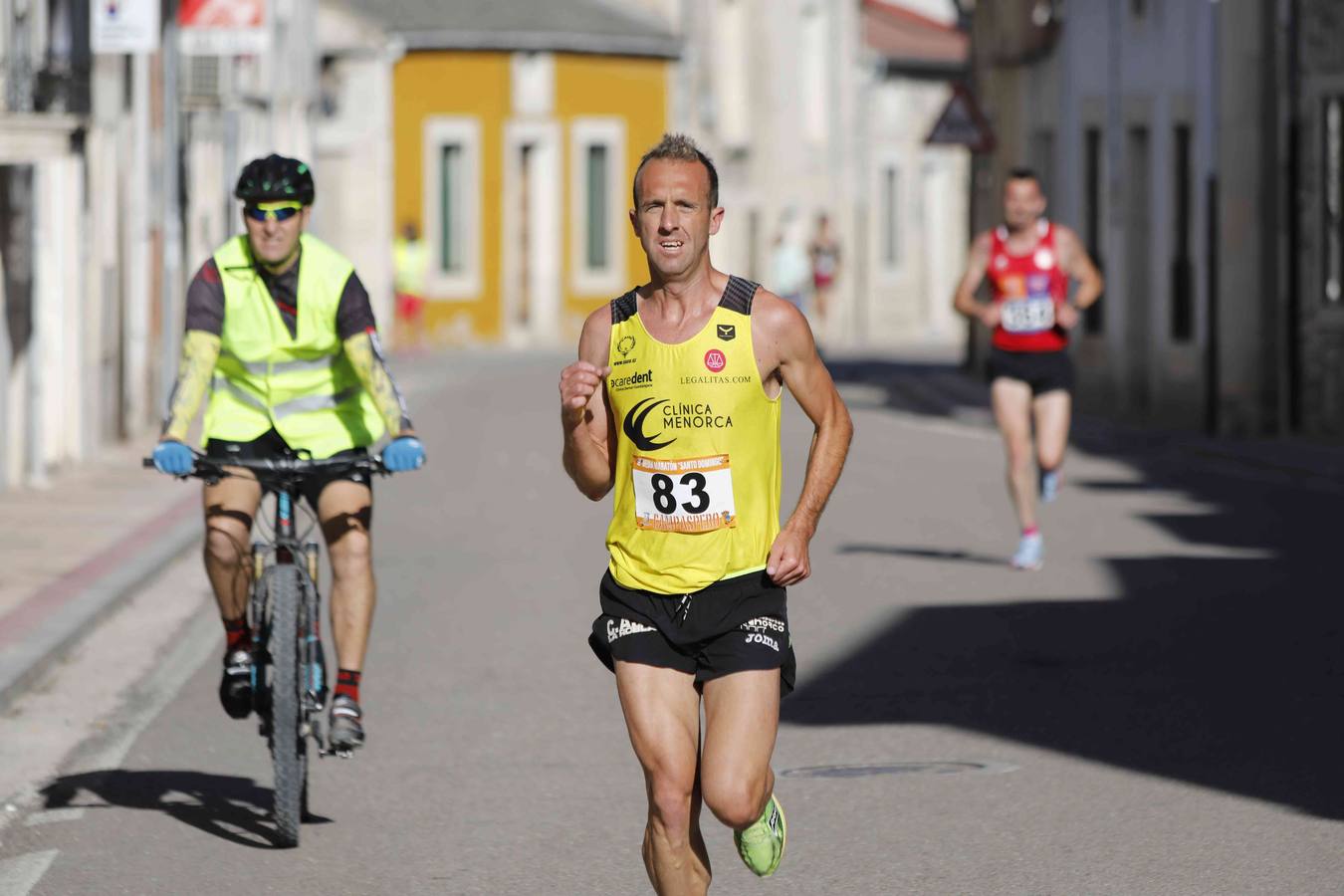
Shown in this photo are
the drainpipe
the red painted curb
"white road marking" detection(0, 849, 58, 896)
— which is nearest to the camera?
"white road marking" detection(0, 849, 58, 896)

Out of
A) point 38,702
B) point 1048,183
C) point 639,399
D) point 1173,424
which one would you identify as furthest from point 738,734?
point 1048,183

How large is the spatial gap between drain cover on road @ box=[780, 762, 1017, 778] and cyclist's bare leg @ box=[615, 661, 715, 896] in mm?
2748

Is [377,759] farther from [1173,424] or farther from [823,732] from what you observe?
[1173,424]

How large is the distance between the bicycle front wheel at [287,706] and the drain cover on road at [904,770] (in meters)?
1.67

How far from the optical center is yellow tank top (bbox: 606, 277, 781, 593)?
5.89 m

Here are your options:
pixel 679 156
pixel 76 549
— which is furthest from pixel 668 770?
pixel 76 549

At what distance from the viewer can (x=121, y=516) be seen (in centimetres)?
1675

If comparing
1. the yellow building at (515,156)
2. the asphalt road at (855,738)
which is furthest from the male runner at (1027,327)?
the yellow building at (515,156)

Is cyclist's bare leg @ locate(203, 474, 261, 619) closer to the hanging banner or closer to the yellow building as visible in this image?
the hanging banner

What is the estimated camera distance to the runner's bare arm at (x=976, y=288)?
1412 centimetres

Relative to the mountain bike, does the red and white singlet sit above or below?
above

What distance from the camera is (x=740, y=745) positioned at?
5801 millimetres

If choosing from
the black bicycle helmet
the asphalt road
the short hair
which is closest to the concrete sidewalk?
the asphalt road

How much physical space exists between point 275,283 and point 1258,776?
126 inches
